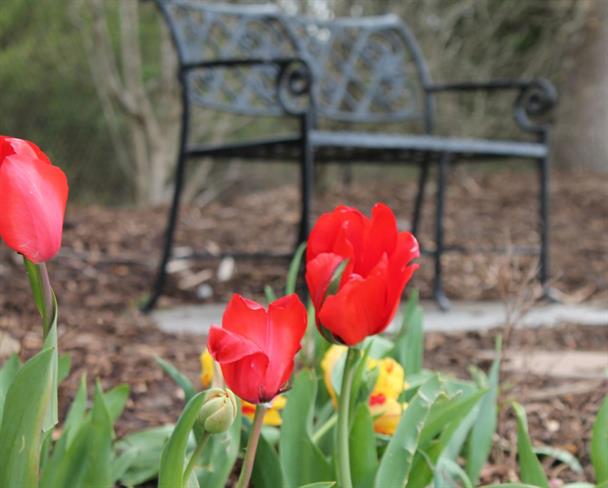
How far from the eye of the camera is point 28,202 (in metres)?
0.62

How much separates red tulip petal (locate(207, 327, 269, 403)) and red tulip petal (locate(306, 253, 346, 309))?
89 millimetres

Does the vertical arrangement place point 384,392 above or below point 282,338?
below

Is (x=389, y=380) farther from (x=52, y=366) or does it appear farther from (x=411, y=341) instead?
(x=52, y=366)

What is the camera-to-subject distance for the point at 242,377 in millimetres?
628

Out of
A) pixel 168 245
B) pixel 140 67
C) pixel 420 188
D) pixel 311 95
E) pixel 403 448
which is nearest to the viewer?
pixel 403 448

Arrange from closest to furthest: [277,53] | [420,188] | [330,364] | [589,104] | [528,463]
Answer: [528,463] → [330,364] → [420,188] → [277,53] → [589,104]

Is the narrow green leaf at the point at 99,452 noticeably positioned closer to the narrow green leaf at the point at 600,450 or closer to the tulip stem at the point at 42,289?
the tulip stem at the point at 42,289

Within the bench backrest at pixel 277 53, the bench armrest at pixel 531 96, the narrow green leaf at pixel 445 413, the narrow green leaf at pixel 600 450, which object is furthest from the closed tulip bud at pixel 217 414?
the bench armrest at pixel 531 96

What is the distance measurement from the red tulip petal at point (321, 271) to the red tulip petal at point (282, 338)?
0.19 feet

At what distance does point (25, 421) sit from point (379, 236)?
312 millimetres

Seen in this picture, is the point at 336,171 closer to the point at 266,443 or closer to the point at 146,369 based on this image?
the point at 146,369

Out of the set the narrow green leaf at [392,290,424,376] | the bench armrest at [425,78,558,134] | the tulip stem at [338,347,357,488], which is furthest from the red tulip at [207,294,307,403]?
the bench armrest at [425,78,558,134]

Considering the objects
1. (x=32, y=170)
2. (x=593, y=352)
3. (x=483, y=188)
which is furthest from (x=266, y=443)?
(x=483, y=188)

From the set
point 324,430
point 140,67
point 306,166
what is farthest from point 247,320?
point 140,67
